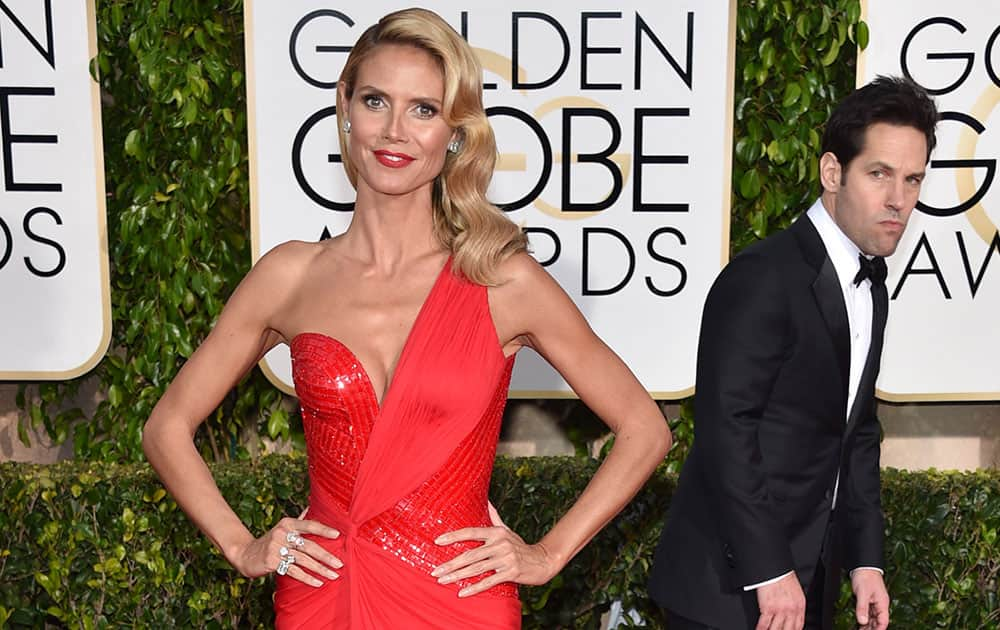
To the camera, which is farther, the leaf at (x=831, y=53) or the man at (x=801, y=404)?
the leaf at (x=831, y=53)

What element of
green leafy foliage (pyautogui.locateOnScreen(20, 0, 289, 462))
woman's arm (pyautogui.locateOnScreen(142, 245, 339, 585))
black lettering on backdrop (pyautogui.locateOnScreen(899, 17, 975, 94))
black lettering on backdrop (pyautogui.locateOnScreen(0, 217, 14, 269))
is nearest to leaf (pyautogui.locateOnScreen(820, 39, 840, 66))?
black lettering on backdrop (pyautogui.locateOnScreen(899, 17, 975, 94))

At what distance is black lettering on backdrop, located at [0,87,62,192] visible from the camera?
14.1 ft

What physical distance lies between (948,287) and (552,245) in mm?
1587

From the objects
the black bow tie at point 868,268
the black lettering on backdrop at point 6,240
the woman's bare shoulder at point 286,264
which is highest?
the woman's bare shoulder at point 286,264

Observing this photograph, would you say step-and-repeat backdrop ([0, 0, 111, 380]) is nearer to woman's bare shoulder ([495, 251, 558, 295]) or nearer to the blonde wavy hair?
the blonde wavy hair

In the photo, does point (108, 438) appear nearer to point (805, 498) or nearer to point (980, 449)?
point (805, 498)

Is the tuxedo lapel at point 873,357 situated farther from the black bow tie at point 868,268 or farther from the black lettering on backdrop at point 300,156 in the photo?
the black lettering on backdrop at point 300,156

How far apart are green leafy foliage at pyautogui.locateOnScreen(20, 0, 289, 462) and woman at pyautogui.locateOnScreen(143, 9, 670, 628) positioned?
2.06 m

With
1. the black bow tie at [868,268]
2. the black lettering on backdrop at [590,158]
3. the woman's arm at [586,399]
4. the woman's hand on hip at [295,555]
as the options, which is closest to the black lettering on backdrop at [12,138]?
the black lettering on backdrop at [590,158]

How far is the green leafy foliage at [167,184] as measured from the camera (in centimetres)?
436

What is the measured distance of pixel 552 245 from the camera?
437cm

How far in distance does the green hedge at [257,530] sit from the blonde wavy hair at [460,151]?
6.38 ft

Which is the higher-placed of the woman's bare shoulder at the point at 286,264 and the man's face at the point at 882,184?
the man's face at the point at 882,184

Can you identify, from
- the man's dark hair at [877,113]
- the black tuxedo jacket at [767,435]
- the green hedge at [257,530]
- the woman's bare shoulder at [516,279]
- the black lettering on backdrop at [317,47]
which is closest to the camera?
the woman's bare shoulder at [516,279]
